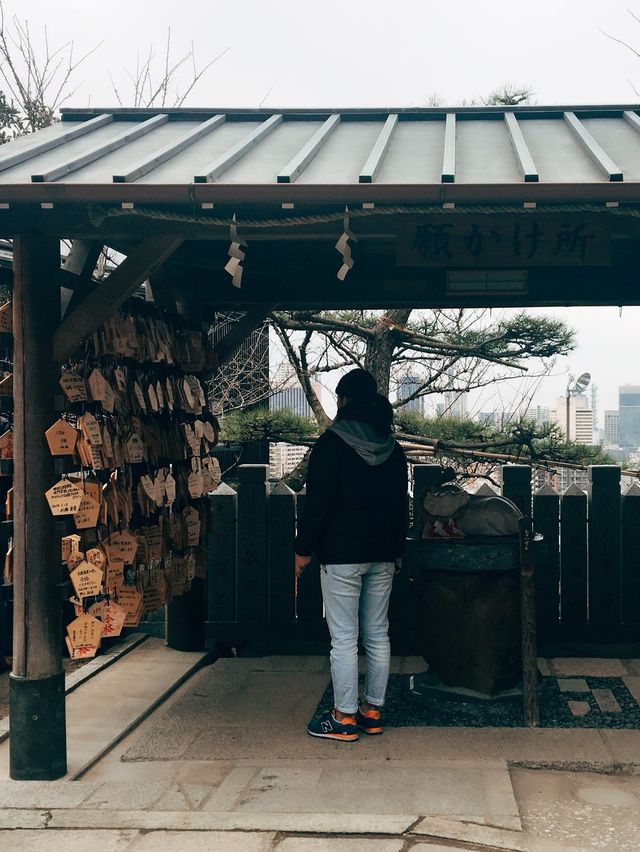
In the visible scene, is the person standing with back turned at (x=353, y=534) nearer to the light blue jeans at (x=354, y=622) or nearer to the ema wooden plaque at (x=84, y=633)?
the light blue jeans at (x=354, y=622)

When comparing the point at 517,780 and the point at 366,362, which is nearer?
the point at 517,780

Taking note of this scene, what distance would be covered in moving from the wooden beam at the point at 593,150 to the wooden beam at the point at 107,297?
84.1 inches

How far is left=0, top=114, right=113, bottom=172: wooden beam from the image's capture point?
194 inches

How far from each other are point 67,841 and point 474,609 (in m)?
2.79

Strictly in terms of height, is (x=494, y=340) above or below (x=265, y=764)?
above

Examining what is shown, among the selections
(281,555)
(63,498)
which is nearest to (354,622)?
(63,498)

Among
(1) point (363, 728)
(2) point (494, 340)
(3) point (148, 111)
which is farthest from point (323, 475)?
(2) point (494, 340)

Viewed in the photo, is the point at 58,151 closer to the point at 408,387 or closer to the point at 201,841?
the point at 201,841

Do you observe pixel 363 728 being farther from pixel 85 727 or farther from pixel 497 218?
pixel 497 218

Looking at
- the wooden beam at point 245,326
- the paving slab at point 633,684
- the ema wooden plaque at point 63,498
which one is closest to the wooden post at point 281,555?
the wooden beam at point 245,326

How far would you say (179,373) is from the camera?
6.67m

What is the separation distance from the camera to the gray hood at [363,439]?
17.6 feet

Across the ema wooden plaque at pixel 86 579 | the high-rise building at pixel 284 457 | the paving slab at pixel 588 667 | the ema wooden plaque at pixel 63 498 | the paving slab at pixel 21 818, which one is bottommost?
the paving slab at pixel 588 667

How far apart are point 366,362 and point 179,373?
6.33 m
